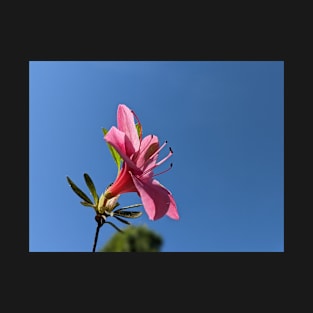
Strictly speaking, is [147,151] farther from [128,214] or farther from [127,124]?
[128,214]

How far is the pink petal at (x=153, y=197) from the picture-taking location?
1.20m

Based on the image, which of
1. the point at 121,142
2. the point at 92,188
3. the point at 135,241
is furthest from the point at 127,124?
the point at 135,241

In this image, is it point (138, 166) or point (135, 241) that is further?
point (135, 241)

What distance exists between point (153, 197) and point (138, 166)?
15cm

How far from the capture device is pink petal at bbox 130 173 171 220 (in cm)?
120

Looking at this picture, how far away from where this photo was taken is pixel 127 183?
54.5 inches

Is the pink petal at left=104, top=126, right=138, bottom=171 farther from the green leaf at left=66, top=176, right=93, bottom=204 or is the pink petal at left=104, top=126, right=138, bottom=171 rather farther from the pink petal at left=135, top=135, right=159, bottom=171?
the green leaf at left=66, top=176, right=93, bottom=204

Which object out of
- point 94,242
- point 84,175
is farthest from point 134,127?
point 94,242

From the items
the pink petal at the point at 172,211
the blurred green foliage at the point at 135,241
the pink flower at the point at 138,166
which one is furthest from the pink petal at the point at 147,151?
the blurred green foliage at the point at 135,241

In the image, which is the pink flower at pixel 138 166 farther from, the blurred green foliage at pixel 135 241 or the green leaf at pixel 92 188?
the blurred green foliage at pixel 135 241

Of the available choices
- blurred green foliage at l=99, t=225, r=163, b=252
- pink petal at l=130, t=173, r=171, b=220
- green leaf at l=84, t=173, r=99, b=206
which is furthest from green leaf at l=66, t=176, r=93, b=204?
blurred green foliage at l=99, t=225, r=163, b=252

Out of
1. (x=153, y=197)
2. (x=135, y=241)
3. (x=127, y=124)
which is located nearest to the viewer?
(x=153, y=197)

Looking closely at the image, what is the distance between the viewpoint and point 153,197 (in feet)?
4.09

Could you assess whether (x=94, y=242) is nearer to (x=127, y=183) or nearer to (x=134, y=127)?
(x=127, y=183)
